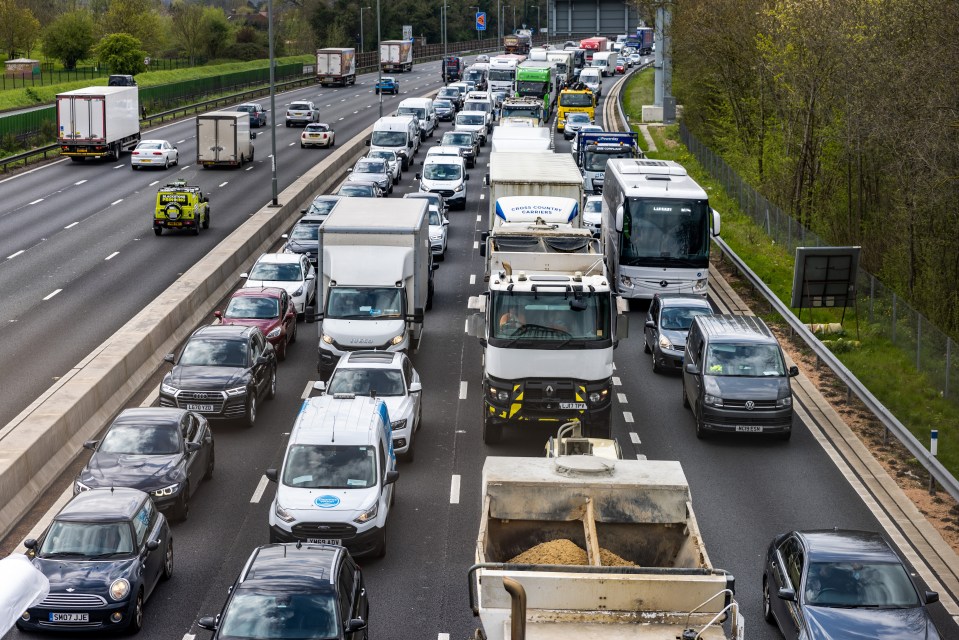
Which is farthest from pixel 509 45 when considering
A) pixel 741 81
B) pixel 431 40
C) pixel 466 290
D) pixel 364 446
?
pixel 364 446

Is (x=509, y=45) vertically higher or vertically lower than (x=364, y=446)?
higher

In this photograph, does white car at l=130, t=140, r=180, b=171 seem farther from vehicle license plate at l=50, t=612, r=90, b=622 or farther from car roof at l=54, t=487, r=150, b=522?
vehicle license plate at l=50, t=612, r=90, b=622

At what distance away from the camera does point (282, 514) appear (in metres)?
18.5

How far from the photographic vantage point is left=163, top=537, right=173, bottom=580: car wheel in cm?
1789

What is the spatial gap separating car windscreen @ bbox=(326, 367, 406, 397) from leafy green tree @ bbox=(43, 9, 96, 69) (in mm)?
107490

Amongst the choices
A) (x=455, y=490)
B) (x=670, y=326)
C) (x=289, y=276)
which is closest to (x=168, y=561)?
(x=455, y=490)

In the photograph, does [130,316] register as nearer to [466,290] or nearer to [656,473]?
[466,290]

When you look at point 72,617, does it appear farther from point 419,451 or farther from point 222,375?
point 222,375

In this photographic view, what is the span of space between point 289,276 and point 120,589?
730 inches

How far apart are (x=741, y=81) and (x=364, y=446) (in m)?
47.1

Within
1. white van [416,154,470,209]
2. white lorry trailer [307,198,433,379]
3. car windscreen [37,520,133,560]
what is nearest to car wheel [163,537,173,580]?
car windscreen [37,520,133,560]

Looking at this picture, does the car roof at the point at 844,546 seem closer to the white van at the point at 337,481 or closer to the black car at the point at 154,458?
the white van at the point at 337,481

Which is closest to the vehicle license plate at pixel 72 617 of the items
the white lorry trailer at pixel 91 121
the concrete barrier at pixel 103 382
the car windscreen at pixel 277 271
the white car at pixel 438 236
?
the concrete barrier at pixel 103 382

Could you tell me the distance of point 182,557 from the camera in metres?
19.0
